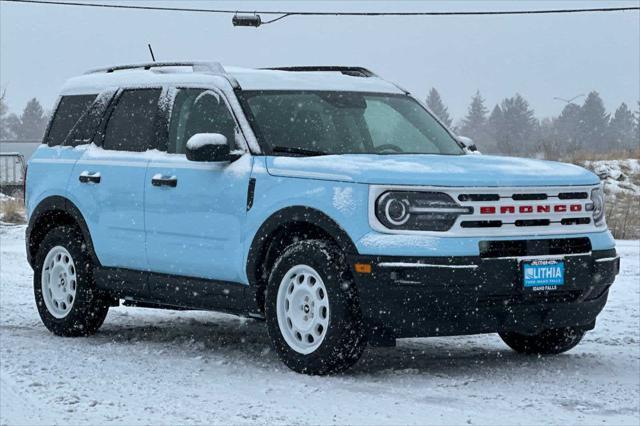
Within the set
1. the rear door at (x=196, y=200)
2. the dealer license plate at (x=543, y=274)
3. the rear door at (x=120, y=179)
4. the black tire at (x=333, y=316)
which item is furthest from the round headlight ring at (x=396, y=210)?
the rear door at (x=120, y=179)

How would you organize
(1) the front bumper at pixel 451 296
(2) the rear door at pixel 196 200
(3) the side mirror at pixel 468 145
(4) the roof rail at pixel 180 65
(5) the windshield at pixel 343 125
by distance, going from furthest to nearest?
1. (3) the side mirror at pixel 468 145
2. (4) the roof rail at pixel 180 65
3. (5) the windshield at pixel 343 125
4. (2) the rear door at pixel 196 200
5. (1) the front bumper at pixel 451 296

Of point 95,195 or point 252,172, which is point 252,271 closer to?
point 252,172

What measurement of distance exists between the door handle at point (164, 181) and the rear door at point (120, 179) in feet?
0.63

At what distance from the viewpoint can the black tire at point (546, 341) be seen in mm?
8258

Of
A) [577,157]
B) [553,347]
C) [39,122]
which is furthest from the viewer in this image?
[39,122]

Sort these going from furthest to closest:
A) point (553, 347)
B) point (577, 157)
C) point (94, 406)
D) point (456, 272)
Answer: point (577, 157) < point (553, 347) < point (456, 272) < point (94, 406)

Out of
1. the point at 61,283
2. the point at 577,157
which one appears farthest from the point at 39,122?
the point at 61,283

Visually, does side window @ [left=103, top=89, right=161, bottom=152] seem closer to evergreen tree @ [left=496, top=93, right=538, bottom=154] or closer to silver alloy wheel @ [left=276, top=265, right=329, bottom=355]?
silver alloy wheel @ [left=276, top=265, right=329, bottom=355]

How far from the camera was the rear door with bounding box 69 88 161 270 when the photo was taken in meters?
8.81

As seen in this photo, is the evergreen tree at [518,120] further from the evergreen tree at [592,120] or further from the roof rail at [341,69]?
the roof rail at [341,69]

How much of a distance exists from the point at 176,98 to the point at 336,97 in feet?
3.66

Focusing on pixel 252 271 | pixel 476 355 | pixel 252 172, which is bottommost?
pixel 476 355

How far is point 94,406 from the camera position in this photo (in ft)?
21.1

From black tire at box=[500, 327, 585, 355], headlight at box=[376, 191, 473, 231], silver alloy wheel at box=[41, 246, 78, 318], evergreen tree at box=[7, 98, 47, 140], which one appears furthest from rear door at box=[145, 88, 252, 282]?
evergreen tree at box=[7, 98, 47, 140]
